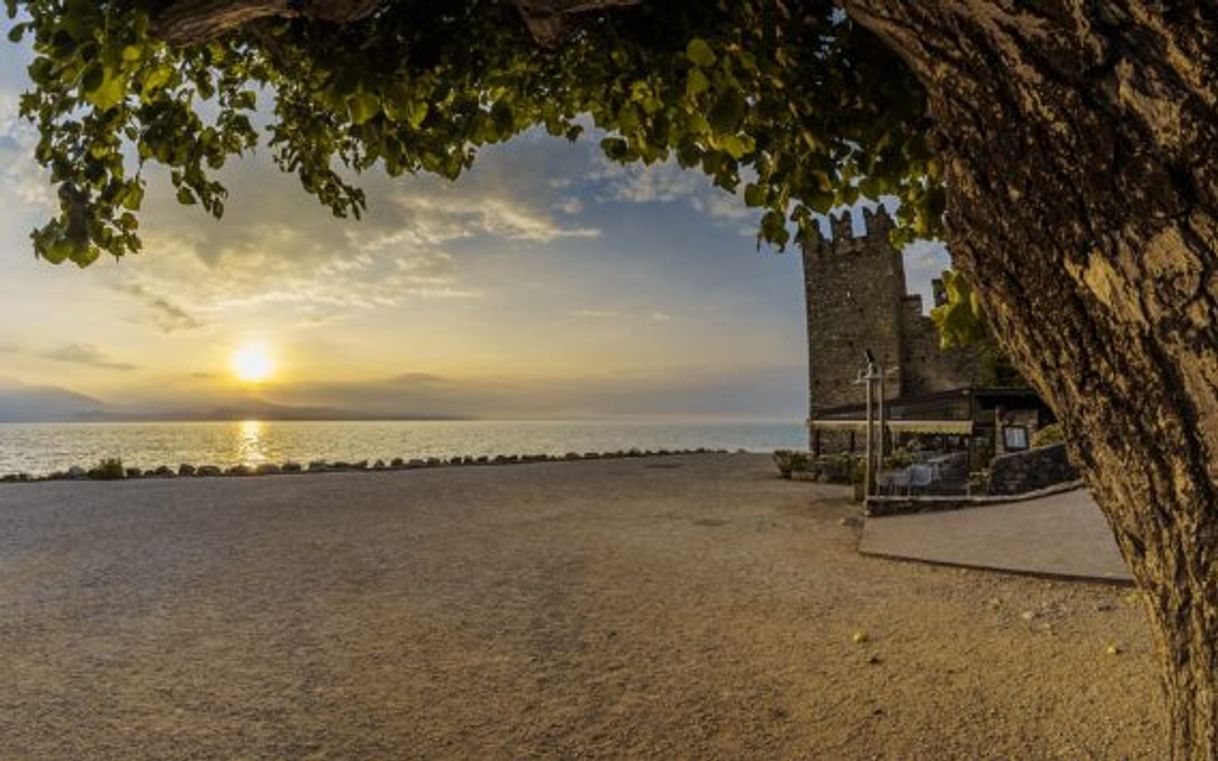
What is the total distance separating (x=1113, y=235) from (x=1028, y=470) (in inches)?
485

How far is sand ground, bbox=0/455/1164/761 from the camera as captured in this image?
3.98m

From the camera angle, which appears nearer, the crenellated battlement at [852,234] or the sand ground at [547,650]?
the sand ground at [547,650]

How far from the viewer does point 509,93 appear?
343cm

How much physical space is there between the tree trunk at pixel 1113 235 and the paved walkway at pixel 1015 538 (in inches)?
251

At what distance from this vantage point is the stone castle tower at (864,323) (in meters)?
29.3

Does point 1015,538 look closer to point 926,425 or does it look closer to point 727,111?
point 727,111

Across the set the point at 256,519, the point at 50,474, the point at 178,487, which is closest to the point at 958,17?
the point at 256,519

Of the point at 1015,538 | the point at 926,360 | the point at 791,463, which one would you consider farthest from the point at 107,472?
the point at 926,360

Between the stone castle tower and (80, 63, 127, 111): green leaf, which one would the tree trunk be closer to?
(80, 63, 127, 111): green leaf

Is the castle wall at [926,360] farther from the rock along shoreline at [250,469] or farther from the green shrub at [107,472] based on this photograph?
the green shrub at [107,472]

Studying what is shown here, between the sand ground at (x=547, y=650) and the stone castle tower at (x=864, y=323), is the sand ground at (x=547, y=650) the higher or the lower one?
the lower one

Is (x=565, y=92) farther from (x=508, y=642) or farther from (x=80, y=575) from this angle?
(x=80, y=575)

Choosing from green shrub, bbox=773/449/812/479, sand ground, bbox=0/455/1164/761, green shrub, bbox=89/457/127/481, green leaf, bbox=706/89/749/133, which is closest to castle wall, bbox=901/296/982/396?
green shrub, bbox=773/449/812/479

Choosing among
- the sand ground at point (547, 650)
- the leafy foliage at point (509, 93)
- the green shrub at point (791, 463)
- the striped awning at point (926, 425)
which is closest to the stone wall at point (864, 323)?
the striped awning at point (926, 425)
